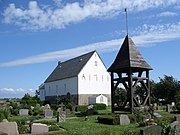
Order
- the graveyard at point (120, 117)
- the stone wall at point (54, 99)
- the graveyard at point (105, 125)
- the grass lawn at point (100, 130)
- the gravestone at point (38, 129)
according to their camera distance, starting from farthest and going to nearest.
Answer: the stone wall at point (54, 99) → the gravestone at point (38, 129) → the graveyard at point (120, 117) → the grass lawn at point (100, 130) → the graveyard at point (105, 125)

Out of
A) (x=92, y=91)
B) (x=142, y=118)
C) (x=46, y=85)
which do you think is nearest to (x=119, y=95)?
(x=92, y=91)

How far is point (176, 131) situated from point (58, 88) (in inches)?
2279

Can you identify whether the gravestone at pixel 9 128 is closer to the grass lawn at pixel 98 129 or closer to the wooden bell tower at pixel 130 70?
the grass lawn at pixel 98 129

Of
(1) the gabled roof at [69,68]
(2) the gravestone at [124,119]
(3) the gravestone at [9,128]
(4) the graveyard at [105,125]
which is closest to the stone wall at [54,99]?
(1) the gabled roof at [69,68]

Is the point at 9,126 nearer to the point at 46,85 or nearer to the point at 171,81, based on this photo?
the point at 171,81

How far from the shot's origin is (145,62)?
95.3 ft

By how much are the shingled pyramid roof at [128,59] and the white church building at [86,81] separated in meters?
31.2

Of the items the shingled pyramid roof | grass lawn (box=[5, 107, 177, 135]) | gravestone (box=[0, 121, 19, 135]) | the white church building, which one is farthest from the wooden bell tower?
the white church building

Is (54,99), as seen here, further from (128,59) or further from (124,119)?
(124,119)

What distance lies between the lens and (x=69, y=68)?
221ft

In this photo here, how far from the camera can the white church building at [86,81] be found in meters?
60.6

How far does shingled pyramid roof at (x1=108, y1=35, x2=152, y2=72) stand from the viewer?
90.6 ft

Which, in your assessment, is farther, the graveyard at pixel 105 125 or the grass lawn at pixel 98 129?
the grass lawn at pixel 98 129

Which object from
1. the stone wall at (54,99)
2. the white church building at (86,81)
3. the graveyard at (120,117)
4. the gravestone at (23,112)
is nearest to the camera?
the graveyard at (120,117)
